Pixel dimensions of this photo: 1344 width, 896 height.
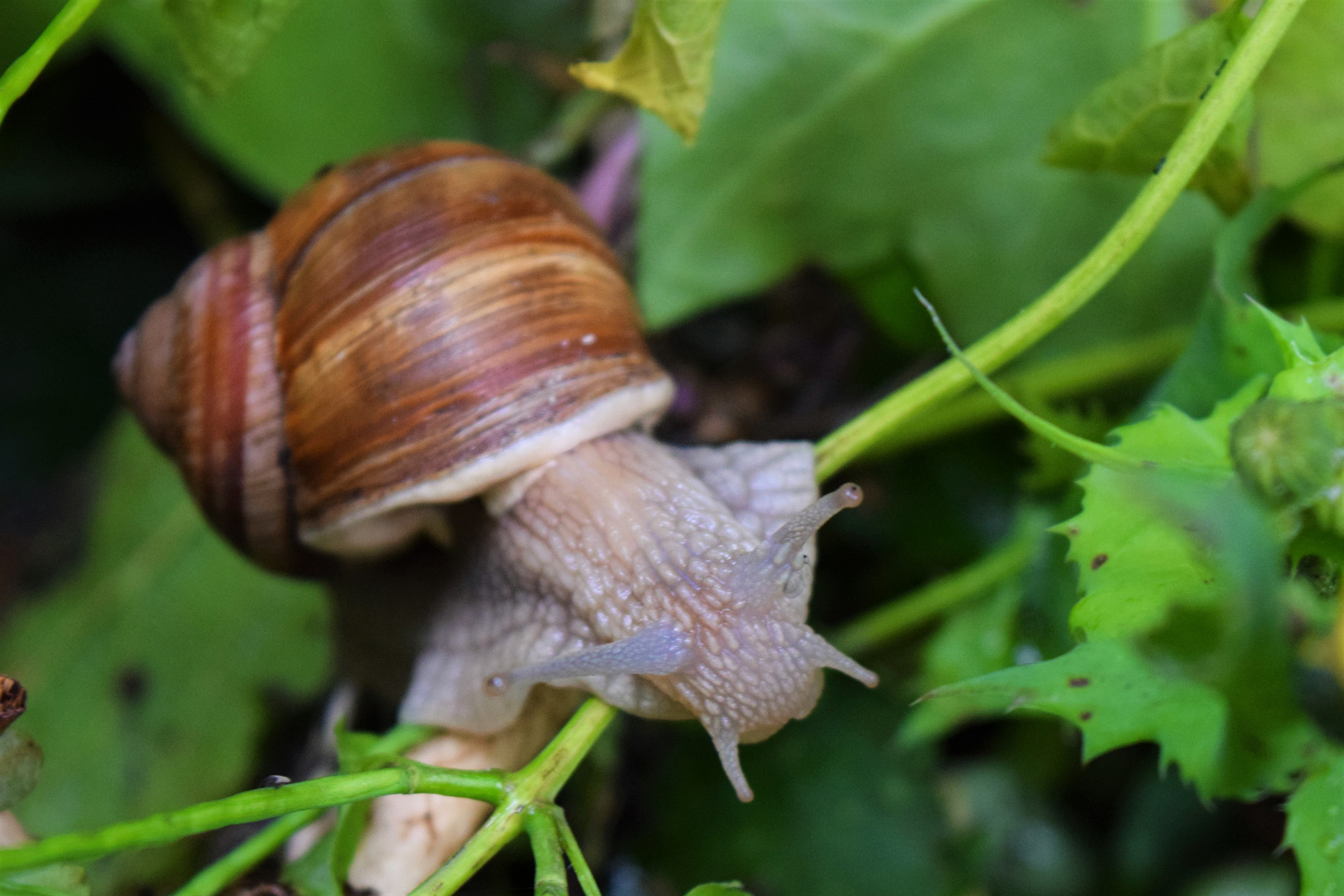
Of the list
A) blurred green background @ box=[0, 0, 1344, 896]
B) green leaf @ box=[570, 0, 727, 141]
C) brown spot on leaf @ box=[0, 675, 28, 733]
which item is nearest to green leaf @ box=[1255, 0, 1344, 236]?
blurred green background @ box=[0, 0, 1344, 896]

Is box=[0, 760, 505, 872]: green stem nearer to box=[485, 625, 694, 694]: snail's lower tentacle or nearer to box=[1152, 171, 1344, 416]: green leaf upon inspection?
box=[485, 625, 694, 694]: snail's lower tentacle

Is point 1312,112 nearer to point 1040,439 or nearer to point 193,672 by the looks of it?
point 1040,439

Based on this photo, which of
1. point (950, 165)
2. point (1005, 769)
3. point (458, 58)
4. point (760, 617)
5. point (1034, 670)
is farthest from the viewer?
point (458, 58)

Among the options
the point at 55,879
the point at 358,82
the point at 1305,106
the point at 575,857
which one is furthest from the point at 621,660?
the point at 358,82

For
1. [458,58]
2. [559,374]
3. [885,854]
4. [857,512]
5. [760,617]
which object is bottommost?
[885,854]

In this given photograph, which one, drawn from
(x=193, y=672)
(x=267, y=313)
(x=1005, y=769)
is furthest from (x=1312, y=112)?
(x=193, y=672)

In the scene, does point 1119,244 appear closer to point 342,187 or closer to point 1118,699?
point 1118,699

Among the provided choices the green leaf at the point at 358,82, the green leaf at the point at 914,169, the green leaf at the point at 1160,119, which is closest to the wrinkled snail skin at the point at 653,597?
the green leaf at the point at 914,169
